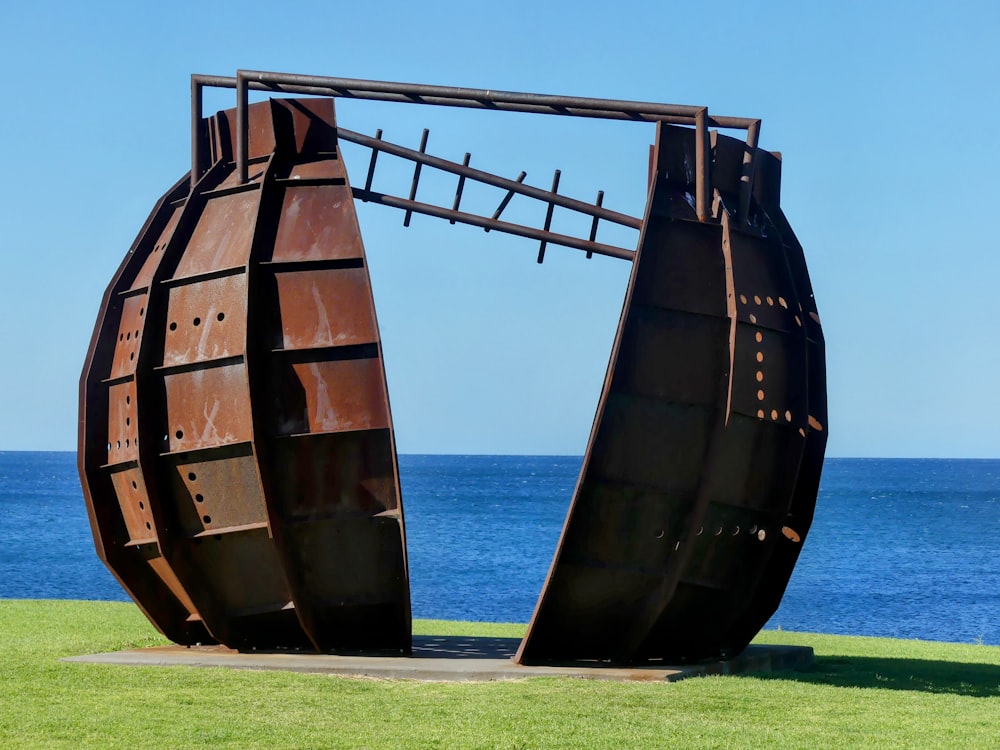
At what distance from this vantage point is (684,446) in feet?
49.2

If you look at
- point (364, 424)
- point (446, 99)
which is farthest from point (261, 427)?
point (446, 99)

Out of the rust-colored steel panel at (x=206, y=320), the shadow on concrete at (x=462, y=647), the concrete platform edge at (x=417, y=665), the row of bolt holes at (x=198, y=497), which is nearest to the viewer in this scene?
the concrete platform edge at (x=417, y=665)

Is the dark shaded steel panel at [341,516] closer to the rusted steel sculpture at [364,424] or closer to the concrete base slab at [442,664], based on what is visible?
the rusted steel sculpture at [364,424]

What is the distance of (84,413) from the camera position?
1652 centimetres

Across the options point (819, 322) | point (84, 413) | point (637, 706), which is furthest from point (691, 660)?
point (84, 413)

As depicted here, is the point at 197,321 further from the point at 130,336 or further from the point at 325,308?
the point at 325,308

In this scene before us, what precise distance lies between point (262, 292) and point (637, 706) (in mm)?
6012

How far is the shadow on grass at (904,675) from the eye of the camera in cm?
1565

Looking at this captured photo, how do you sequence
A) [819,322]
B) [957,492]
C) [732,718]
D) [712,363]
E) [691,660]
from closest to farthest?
[732,718]
[712,363]
[691,660]
[819,322]
[957,492]

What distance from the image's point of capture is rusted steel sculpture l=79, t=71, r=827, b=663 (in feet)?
49.0

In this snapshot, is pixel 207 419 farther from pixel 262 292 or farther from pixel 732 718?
pixel 732 718

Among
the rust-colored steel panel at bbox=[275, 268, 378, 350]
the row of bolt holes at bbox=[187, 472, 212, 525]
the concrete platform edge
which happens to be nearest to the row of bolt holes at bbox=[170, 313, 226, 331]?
the rust-colored steel panel at bbox=[275, 268, 378, 350]

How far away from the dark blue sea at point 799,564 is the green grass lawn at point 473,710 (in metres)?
29.0

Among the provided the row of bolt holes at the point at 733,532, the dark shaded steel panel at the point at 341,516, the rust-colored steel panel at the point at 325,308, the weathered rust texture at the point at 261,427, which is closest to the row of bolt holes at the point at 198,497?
the weathered rust texture at the point at 261,427
